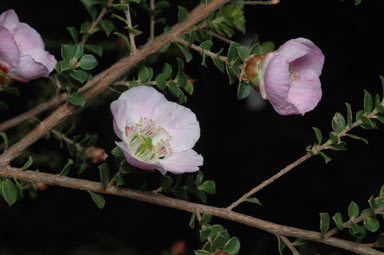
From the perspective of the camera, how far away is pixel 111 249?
7.14 feet

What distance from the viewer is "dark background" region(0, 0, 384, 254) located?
2.00 metres

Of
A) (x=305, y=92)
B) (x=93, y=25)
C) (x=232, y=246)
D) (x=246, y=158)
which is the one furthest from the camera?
(x=246, y=158)

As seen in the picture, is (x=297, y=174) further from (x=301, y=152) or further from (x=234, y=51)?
(x=234, y=51)

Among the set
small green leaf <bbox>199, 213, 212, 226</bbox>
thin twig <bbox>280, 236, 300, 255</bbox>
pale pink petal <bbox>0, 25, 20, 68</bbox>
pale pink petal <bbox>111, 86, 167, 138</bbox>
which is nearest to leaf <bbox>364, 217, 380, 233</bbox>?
thin twig <bbox>280, 236, 300, 255</bbox>

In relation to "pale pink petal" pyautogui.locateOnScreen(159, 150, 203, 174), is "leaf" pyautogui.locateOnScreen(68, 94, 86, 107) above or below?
above

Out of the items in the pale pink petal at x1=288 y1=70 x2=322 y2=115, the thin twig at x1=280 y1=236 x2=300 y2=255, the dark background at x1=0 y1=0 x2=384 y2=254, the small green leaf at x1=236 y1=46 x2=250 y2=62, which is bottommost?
the dark background at x1=0 y1=0 x2=384 y2=254

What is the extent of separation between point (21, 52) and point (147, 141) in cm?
31

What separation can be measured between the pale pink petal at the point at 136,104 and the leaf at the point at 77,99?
63 millimetres

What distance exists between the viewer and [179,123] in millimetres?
992

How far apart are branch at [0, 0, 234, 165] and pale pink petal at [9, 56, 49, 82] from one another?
0.07 metres

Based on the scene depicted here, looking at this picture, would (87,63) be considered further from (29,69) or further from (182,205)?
(182,205)

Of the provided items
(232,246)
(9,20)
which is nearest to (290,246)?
(232,246)

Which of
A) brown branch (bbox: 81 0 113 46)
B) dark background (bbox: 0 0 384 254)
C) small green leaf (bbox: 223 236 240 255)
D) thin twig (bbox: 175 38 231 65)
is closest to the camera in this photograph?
small green leaf (bbox: 223 236 240 255)

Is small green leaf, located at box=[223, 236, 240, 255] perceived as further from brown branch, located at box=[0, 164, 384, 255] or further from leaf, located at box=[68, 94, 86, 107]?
leaf, located at box=[68, 94, 86, 107]
